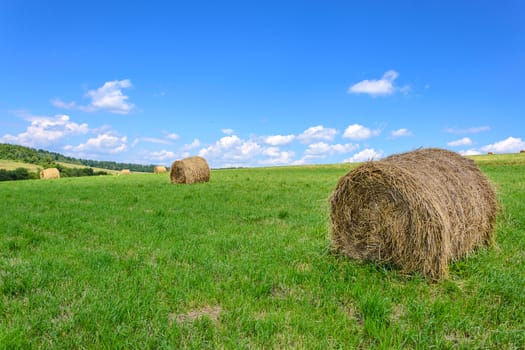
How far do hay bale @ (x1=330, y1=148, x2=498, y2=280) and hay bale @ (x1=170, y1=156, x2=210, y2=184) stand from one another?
18.7 meters

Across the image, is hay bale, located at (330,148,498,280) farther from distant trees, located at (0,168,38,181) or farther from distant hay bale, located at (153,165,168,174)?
distant trees, located at (0,168,38,181)

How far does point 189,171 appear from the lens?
79.3 ft

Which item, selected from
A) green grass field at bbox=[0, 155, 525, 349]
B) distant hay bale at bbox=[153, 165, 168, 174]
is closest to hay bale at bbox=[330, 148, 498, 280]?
green grass field at bbox=[0, 155, 525, 349]

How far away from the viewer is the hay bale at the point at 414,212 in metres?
5.21

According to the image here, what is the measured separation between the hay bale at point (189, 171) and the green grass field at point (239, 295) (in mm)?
16063

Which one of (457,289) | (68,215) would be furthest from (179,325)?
(68,215)

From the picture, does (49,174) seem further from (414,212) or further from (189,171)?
(414,212)

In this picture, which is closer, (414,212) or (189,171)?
(414,212)

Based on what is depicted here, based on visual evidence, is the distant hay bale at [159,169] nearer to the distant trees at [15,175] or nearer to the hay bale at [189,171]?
the distant trees at [15,175]

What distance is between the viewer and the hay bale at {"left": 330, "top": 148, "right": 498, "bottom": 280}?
521 centimetres

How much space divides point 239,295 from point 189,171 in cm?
2039

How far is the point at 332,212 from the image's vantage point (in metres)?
6.45

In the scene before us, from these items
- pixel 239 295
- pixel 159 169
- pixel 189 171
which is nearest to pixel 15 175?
pixel 159 169

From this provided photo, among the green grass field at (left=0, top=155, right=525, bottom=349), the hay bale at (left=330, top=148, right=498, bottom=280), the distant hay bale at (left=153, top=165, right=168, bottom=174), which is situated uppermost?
the distant hay bale at (left=153, top=165, right=168, bottom=174)
